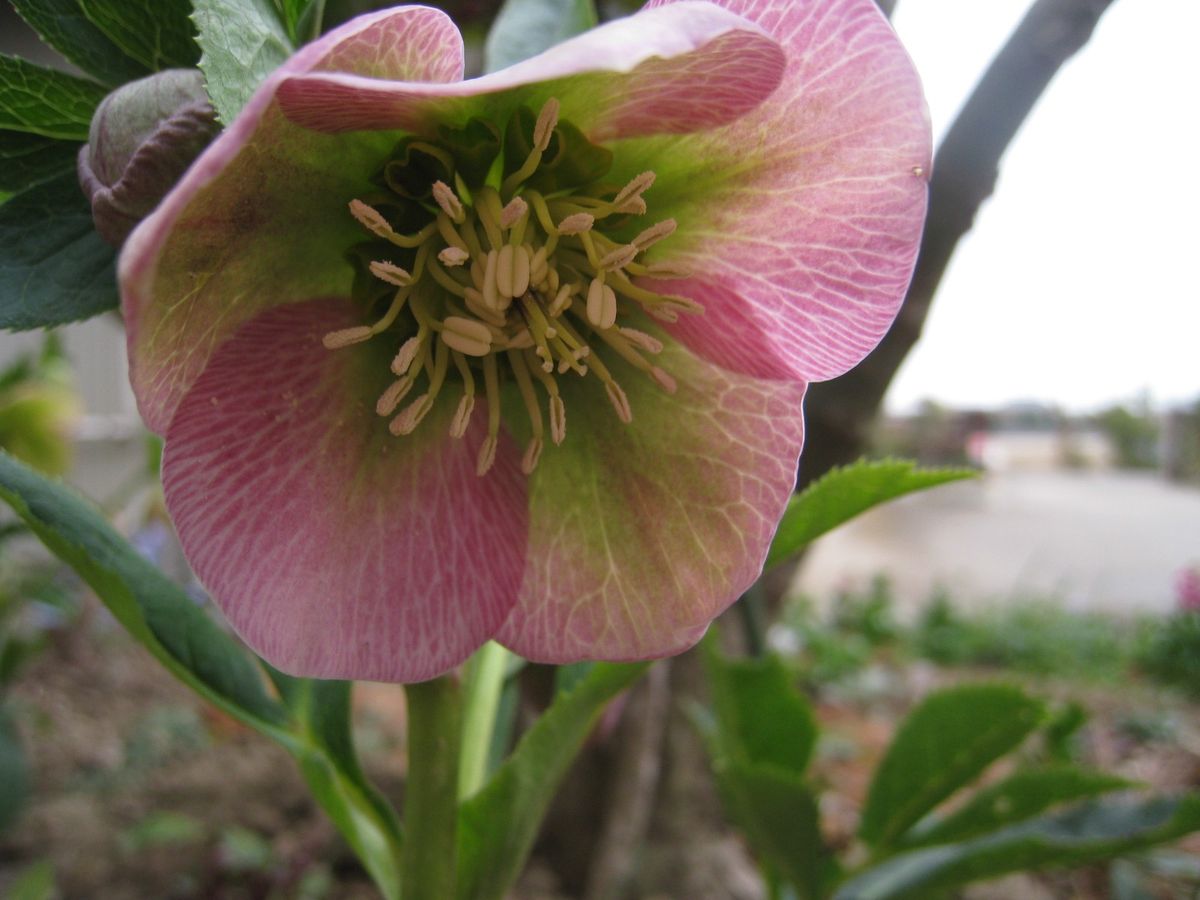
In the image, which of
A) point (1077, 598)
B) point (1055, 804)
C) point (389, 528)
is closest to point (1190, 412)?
point (1077, 598)

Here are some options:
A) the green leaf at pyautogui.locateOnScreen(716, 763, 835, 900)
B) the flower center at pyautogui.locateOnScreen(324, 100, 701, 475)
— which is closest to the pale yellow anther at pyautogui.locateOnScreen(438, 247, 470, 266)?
the flower center at pyautogui.locateOnScreen(324, 100, 701, 475)

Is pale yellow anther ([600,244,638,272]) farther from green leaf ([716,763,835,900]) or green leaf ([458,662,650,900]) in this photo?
green leaf ([716,763,835,900])

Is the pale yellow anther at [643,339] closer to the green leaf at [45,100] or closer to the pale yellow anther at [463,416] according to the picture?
the pale yellow anther at [463,416]

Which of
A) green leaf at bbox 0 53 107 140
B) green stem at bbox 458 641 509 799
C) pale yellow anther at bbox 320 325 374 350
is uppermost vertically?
green leaf at bbox 0 53 107 140

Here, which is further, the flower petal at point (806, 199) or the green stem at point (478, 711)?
the green stem at point (478, 711)

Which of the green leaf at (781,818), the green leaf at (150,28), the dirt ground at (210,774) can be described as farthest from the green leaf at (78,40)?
the dirt ground at (210,774)

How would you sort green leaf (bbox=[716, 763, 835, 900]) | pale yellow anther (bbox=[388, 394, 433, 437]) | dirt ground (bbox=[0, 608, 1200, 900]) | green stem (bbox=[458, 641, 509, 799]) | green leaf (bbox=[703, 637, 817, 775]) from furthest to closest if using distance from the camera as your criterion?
1. dirt ground (bbox=[0, 608, 1200, 900])
2. green leaf (bbox=[703, 637, 817, 775])
3. green leaf (bbox=[716, 763, 835, 900])
4. green stem (bbox=[458, 641, 509, 799])
5. pale yellow anther (bbox=[388, 394, 433, 437])

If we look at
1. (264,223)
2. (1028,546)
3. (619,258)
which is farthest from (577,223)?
(1028,546)
